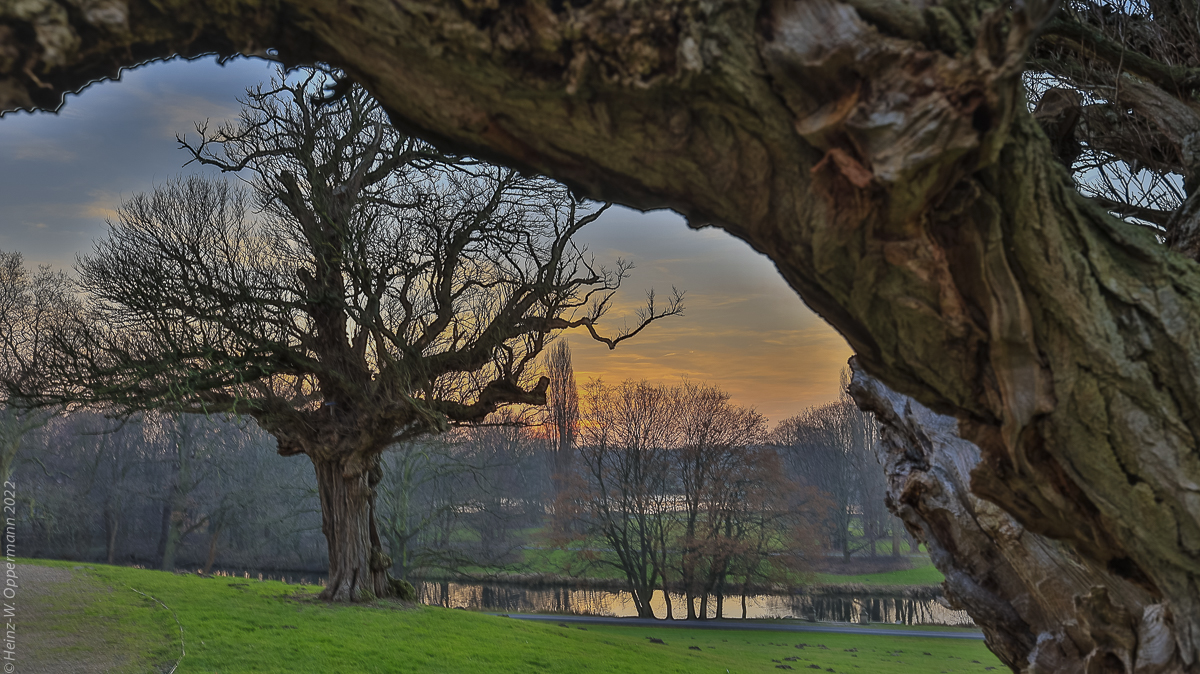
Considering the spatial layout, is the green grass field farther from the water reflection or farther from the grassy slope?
the water reflection

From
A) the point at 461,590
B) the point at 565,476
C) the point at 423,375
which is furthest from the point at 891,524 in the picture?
the point at 423,375

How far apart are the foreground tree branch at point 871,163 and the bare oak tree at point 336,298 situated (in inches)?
347

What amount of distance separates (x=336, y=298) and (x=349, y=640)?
15.8 feet

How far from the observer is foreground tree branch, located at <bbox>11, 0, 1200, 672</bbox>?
5.17 feet

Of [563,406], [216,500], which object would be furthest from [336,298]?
[216,500]

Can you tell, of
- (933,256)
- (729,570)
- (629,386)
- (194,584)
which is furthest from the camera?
(629,386)

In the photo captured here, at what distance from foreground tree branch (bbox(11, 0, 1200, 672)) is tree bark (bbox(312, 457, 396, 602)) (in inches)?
443

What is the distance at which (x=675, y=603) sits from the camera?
26016 mm

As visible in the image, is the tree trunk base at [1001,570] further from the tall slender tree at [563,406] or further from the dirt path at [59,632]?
the tall slender tree at [563,406]

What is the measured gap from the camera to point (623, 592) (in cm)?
2769

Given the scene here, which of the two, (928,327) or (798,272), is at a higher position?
(798,272)

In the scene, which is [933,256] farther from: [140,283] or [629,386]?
[629,386]

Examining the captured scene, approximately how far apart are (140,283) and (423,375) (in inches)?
163

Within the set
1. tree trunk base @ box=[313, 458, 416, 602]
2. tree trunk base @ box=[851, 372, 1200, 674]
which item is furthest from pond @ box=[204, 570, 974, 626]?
tree trunk base @ box=[851, 372, 1200, 674]
